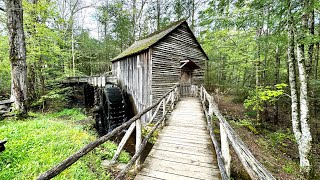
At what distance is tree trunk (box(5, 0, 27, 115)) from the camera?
5434mm

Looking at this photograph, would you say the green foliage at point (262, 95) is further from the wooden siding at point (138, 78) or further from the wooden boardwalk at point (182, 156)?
the wooden siding at point (138, 78)

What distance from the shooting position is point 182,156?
321cm

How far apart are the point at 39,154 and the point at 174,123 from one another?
3821 millimetres

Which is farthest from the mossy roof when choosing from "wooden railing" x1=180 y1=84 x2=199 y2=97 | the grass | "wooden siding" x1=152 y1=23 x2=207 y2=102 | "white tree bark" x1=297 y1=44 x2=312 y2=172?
"white tree bark" x1=297 y1=44 x2=312 y2=172

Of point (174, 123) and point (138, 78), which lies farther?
point (138, 78)

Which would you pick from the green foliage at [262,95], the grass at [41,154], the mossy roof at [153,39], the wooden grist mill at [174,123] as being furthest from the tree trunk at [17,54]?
the green foliage at [262,95]

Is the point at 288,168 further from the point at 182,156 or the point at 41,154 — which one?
the point at 41,154

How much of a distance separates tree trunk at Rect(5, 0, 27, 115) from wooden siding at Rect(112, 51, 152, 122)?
585 cm

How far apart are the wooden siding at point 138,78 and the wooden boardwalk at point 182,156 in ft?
16.4

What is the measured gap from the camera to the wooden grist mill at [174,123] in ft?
7.49

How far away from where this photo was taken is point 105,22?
70.7 feet

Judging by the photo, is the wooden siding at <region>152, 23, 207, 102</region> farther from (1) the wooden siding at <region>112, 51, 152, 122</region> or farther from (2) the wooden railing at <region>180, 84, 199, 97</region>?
(2) the wooden railing at <region>180, 84, 199, 97</region>

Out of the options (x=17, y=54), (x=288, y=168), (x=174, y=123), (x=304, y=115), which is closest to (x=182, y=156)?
(x=174, y=123)

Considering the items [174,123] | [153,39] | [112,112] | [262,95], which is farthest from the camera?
[153,39]
